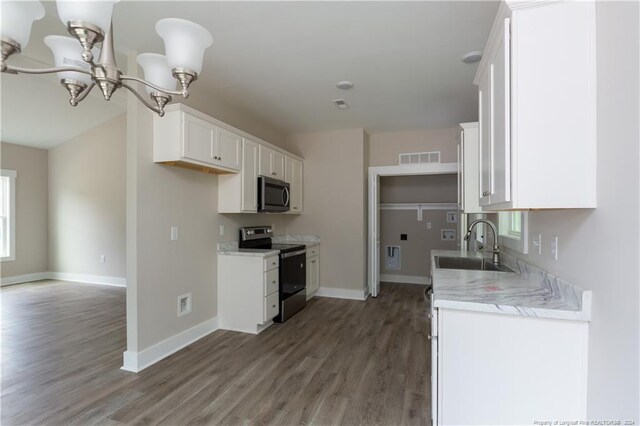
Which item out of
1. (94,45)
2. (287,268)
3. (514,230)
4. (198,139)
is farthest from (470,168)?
(94,45)

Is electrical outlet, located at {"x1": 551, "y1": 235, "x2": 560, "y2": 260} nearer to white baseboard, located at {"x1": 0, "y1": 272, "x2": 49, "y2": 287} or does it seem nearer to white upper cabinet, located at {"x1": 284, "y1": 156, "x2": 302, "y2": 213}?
white upper cabinet, located at {"x1": 284, "y1": 156, "x2": 302, "y2": 213}

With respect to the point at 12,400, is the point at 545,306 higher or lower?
higher

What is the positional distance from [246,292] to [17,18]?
2.81 meters

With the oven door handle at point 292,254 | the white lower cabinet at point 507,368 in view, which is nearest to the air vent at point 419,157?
the oven door handle at point 292,254

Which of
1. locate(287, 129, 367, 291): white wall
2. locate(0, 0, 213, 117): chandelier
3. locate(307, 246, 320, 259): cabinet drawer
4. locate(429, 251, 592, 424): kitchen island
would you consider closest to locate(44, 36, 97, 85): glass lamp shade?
locate(0, 0, 213, 117): chandelier

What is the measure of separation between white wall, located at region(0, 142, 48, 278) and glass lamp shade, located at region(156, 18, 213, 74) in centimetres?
650

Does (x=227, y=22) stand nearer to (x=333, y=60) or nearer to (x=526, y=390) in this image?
(x=333, y=60)

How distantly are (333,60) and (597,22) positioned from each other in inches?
71.4

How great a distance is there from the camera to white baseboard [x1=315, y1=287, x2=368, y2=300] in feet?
Answer: 15.5

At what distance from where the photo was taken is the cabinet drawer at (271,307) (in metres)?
3.39

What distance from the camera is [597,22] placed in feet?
4.09

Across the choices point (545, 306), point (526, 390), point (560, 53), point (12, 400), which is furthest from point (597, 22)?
point (12, 400)

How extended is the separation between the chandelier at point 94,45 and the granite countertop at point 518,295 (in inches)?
63.2

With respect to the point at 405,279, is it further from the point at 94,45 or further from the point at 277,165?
the point at 94,45
